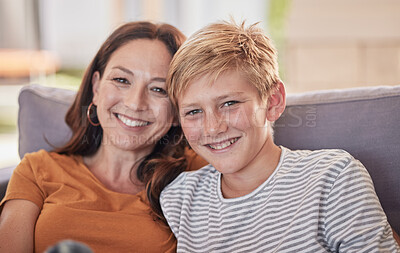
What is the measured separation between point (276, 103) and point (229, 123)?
181 millimetres

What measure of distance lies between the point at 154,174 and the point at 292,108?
508 mm

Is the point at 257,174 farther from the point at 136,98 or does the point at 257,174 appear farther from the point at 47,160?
the point at 47,160

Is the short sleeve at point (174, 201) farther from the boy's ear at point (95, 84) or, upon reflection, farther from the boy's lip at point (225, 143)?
the boy's ear at point (95, 84)

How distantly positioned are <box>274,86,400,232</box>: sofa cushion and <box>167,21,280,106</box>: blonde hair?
25cm

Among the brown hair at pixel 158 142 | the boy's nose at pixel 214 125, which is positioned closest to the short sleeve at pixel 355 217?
the boy's nose at pixel 214 125

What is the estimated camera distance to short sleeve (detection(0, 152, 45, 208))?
1.32m

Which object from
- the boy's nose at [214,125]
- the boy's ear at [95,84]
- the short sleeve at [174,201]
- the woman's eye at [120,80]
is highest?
the woman's eye at [120,80]

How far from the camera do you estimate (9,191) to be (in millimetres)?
1324

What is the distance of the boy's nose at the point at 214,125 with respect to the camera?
117 centimetres

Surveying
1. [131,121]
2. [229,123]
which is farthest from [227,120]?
[131,121]

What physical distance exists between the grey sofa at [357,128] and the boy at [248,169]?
187mm

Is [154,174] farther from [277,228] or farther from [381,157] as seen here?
[381,157]

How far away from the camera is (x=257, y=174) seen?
4.12 ft

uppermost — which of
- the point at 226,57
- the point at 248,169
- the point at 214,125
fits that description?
the point at 226,57
